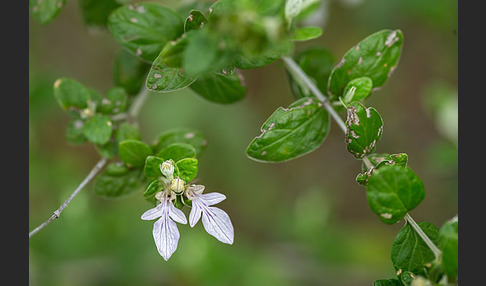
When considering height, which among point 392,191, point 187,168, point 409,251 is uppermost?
point 187,168

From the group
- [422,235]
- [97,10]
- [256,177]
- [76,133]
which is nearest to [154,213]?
[76,133]

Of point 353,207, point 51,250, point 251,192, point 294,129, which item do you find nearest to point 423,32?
point 353,207

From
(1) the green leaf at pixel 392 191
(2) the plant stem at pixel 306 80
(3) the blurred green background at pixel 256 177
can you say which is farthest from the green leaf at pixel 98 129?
(3) the blurred green background at pixel 256 177

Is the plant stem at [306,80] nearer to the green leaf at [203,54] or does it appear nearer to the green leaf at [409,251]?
the green leaf at [409,251]

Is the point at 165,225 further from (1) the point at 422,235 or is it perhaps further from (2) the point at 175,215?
(1) the point at 422,235

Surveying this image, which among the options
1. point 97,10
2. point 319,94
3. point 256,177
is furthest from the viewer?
point 256,177

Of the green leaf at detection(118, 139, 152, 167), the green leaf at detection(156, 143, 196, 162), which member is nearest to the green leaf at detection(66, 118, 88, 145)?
the green leaf at detection(118, 139, 152, 167)
